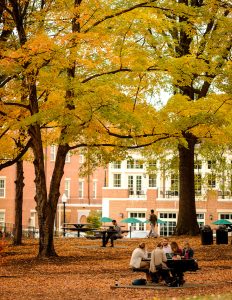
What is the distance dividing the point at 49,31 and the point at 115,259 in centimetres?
845

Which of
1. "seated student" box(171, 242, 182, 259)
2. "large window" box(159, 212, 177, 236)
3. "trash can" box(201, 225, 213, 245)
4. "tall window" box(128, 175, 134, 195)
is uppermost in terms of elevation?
"tall window" box(128, 175, 134, 195)

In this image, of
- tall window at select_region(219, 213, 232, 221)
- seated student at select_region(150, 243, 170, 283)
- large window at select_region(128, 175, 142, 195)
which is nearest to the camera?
seated student at select_region(150, 243, 170, 283)

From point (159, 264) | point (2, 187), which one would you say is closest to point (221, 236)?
point (159, 264)

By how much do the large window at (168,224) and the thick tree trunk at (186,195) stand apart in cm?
3300

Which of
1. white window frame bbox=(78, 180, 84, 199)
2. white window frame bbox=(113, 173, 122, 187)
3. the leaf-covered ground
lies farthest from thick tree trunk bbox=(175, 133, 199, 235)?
white window frame bbox=(78, 180, 84, 199)

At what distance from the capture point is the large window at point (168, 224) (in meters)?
72.0

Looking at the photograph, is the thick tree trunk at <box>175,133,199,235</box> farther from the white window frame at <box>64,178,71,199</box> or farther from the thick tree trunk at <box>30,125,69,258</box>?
the white window frame at <box>64,178,71,199</box>

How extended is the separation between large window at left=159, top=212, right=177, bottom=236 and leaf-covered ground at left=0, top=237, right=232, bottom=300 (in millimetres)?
39553

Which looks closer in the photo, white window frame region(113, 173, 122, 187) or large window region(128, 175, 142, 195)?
white window frame region(113, 173, 122, 187)

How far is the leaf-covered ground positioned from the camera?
1741 cm

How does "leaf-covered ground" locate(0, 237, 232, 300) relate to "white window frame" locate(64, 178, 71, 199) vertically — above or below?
below

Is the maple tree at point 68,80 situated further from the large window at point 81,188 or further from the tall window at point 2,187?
the large window at point 81,188

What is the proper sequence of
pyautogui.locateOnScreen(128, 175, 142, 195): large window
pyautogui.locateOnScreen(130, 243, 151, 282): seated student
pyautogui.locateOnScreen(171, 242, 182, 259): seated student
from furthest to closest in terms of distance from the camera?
pyautogui.locateOnScreen(128, 175, 142, 195): large window < pyautogui.locateOnScreen(171, 242, 182, 259): seated student < pyautogui.locateOnScreen(130, 243, 151, 282): seated student

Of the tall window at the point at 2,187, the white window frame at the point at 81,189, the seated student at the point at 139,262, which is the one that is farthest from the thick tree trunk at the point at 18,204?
the white window frame at the point at 81,189
